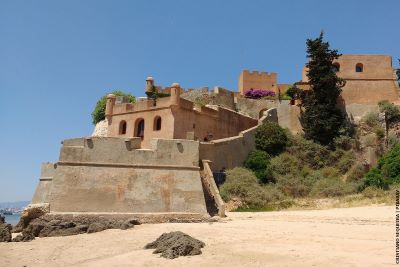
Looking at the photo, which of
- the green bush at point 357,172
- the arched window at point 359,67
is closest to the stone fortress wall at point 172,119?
the green bush at point 357,172

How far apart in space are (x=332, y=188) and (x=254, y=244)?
12816mm

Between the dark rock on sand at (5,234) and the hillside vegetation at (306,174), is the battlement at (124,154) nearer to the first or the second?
the hillside vegetation at (306,174)

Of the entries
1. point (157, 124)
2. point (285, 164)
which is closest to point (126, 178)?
point (157, 124)

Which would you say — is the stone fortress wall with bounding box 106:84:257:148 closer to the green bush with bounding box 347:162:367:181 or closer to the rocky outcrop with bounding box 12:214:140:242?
the green bush with bounding box 347:162:367:181

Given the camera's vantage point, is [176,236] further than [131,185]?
No

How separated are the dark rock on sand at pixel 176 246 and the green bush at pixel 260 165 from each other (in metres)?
13.8

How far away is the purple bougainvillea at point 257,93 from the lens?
38.0 meters

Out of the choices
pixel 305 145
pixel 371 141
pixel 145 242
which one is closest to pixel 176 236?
pixel 145 242

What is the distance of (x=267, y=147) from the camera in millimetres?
26844

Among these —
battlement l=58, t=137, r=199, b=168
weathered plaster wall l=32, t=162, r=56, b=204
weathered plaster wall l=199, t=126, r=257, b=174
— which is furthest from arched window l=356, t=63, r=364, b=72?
weathered plaster wall l=32, t=162, r=56, b=204

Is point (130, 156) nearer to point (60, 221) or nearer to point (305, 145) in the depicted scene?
point (60, 221)

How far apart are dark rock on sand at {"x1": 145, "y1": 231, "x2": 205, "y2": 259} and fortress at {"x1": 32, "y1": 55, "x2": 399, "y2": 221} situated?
587cm

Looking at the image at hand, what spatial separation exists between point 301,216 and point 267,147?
11868 millimetres

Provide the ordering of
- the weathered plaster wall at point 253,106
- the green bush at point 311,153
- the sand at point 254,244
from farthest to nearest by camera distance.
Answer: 1. the weathered plaster wall at point 253,106
2. the green bush at point 311,153
3. the sand at point 254,244
